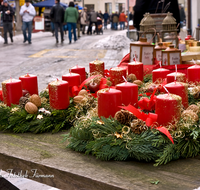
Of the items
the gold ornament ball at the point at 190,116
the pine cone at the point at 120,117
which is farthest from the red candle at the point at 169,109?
the pine cone at the point at 120,117

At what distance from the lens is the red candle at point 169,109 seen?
1.32 meters

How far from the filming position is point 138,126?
129cm

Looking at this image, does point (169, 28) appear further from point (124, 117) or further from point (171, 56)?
point (124, 117)

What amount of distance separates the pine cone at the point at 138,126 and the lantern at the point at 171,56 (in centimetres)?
128

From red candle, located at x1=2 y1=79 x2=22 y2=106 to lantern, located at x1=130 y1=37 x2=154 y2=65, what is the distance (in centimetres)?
117

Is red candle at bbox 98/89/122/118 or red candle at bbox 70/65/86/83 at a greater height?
red candle at bbox 70/65/86/83

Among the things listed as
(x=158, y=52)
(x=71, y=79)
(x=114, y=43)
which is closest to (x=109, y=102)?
(x=71, y=79)

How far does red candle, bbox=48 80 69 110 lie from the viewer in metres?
1.69

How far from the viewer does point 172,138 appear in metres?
1.26

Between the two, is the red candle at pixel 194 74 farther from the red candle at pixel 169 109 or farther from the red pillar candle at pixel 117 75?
the red candle at pixel 169 109

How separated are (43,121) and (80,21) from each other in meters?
16.8

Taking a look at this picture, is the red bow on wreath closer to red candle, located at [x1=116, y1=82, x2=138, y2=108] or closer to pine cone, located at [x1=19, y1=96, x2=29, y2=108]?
red candle, located at [x1=116, y1=82, x2=138, y2=108]

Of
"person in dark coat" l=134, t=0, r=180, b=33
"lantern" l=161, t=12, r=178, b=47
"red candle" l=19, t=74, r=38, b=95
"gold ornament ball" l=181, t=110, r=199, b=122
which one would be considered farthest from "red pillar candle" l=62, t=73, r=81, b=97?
"person in dark coat" l=134, t=0, r=180, b=33

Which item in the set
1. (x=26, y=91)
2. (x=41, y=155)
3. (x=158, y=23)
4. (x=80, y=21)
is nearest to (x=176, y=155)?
(x=41, y=155)
